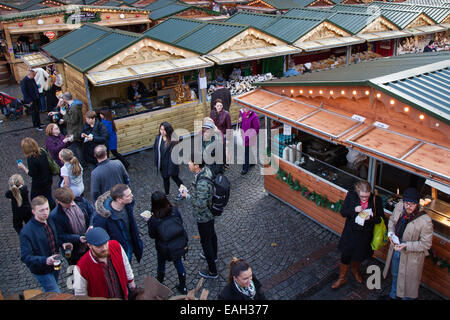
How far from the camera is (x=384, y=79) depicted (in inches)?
256

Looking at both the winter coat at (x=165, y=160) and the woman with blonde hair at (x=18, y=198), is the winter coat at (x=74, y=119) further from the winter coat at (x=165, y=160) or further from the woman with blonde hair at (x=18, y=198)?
the woman with blonde hair at (x=18, y=198)

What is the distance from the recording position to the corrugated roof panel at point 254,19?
15.8 meters

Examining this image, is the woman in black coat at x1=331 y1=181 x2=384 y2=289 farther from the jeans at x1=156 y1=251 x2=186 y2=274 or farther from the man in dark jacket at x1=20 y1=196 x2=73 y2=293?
the man in dark jacket at x1=20 y1=196 x2=73 y2=293

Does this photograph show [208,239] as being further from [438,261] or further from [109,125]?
[109,125]

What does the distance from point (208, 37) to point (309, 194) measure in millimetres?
7449

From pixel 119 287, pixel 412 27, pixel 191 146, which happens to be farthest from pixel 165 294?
pixel 412 27

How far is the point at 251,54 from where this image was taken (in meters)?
12.8

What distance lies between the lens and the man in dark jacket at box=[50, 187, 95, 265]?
552cm

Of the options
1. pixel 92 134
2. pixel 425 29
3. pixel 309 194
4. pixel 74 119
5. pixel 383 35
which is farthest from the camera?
pixel 425 29

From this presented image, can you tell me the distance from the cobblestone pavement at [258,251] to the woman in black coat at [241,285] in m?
2.08

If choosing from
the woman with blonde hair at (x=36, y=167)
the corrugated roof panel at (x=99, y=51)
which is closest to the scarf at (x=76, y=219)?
the woman with blonde hair at (x=36, y=167)

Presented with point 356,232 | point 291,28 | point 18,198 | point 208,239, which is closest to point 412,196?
point 356,232
